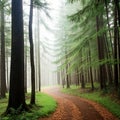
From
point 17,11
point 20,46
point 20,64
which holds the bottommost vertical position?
point 20,64

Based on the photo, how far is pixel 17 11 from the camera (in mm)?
11484

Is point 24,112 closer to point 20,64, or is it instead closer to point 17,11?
point 20,64

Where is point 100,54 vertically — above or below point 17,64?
above

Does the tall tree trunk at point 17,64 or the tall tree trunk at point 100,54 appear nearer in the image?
the tall tree trunk at point 17,64

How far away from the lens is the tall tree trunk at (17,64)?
10.9 meters

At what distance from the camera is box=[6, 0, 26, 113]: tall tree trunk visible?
1091 centimetres

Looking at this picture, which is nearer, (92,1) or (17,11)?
(17,11)

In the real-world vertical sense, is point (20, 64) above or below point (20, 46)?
below

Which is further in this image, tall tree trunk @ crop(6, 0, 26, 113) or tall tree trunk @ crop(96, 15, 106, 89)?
tall tree trunk @ crop(96, 15, 106, 89)

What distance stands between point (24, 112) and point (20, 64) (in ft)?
8.11

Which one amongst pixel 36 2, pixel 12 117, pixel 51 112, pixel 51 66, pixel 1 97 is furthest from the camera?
pixel 51 66

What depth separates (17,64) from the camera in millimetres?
11086

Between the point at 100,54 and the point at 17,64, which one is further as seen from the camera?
the point at 100,54

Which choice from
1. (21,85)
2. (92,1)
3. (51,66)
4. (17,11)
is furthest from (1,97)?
(51,66)
